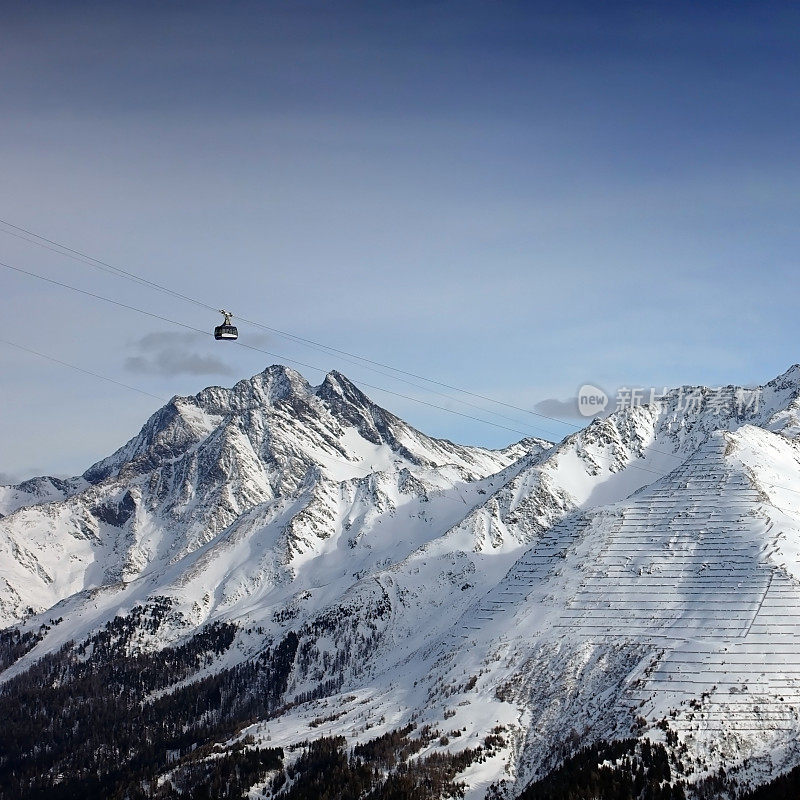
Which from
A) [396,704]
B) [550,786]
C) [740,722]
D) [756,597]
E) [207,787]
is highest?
[756,597]

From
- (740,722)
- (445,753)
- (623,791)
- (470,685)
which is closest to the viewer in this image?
(623,791)

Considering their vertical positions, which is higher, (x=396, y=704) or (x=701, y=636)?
(x=701, y=636)

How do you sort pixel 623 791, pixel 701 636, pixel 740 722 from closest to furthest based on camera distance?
pixel 623 791 < pixel 740 722 < pixel 701 636

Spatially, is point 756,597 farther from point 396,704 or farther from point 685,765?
point 396,704

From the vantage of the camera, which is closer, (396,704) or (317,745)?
(317,745)

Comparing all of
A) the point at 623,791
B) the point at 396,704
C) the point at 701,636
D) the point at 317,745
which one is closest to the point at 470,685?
the point at 396,704

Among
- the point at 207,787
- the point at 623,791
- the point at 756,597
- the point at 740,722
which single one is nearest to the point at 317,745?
the point at 207,787
